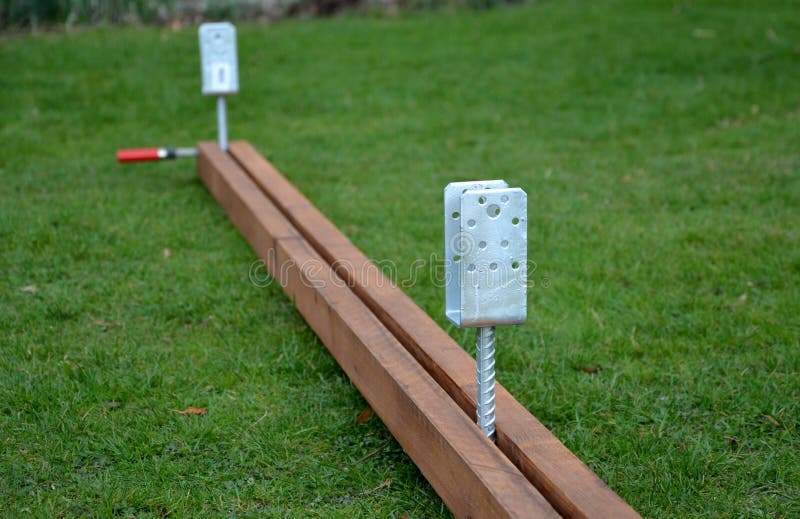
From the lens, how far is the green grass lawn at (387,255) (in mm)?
2699

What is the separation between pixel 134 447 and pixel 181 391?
362 millimetres

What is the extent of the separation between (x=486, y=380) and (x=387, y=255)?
205 cm

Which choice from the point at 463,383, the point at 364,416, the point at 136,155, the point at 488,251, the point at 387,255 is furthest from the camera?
the point at 136,155

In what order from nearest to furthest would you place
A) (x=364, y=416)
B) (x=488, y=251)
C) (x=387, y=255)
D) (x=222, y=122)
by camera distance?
1. (x=488, y=251)
2. (x=364, y=416)
3. (x=387, y=255)
4. (x=222, y=122)

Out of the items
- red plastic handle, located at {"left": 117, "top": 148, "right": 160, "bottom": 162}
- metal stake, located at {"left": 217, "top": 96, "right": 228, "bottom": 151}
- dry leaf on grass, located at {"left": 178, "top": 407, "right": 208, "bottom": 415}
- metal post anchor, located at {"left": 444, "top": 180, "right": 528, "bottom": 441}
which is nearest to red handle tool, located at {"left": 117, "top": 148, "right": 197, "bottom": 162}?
red plastic handle, located at {"left": 117, "top": 148, "right": 160, "bottom": 162}

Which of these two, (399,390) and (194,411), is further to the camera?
(194,411)

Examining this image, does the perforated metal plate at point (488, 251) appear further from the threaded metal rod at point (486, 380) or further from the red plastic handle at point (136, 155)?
the red plastic handle at point (136, 155)

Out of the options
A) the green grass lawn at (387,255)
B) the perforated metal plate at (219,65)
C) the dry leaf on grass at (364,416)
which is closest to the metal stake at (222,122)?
the perforated metal plate at (219,65)

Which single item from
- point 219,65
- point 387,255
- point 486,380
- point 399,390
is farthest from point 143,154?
point 486,380

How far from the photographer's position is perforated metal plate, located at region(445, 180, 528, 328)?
2.11m

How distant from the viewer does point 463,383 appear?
8.45ft

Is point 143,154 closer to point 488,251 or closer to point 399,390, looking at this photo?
point 399,390

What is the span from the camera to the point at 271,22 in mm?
9078

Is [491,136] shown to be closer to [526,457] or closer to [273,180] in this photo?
[273,180]
